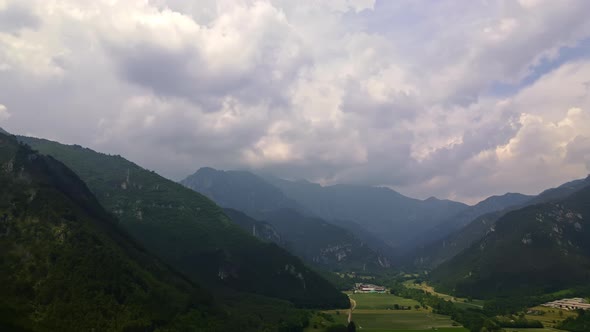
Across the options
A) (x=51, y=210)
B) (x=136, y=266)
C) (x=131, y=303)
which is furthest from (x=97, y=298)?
(x=51, y=210)

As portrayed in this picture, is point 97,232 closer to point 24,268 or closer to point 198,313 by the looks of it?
point 24,268

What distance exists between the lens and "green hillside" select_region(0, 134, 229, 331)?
146 meters

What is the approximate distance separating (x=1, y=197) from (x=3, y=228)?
19376 mm

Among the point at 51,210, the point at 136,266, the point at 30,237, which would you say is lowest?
the point at 136,266

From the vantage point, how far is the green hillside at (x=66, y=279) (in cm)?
14600

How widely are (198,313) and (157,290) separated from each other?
2046cm

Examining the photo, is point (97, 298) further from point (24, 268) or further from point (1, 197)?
point (1, 197)

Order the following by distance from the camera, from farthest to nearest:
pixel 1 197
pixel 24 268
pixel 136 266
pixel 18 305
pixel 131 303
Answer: pixel 136 266
pixel 1 197
pixel 131 303
pixel 24 268
pixel 18 305

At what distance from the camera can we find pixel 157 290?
7367 inches

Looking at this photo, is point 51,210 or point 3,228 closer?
point 3,228

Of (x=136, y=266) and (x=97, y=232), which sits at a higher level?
(x=97, y=232)

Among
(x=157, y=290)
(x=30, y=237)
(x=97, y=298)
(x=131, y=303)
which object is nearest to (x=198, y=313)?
(x=157, y=290)

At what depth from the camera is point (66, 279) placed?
160 m

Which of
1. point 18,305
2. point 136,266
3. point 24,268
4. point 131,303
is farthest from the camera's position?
point 136,266
